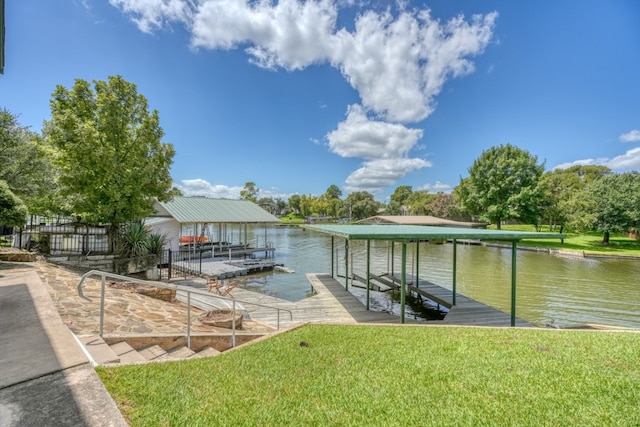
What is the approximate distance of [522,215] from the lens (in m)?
35.2

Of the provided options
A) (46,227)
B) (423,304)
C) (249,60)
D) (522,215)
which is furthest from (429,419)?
(522,215)

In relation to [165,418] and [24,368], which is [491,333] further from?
[24,368]

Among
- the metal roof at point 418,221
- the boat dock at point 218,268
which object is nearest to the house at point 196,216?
the boat dock at point 218,268

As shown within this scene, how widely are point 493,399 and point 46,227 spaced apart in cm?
1609

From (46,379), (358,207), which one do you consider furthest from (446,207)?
(46,379)

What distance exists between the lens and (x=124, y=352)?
4012mm

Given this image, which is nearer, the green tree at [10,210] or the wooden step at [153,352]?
the wooden step at [153,352]

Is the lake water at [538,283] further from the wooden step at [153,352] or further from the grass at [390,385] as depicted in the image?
the wooden step at [153,352]

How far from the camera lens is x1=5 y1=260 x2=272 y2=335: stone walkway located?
4.75 m

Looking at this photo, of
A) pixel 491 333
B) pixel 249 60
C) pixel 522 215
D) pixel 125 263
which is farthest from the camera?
pixel 522 215

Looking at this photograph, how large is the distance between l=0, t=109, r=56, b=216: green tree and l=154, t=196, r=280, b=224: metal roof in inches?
233

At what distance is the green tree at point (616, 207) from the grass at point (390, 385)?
32.4 meters

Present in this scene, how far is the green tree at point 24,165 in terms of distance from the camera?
40.9ft

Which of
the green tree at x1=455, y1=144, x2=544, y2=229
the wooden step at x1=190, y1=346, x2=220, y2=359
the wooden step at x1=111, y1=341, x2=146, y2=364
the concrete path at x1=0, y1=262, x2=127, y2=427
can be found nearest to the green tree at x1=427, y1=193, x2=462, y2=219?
the green tree at x1=455, y1=144, x2=544, y2=229
